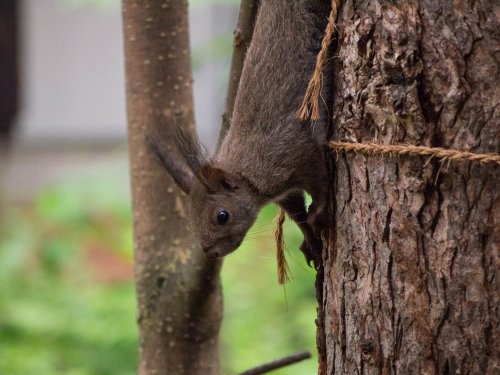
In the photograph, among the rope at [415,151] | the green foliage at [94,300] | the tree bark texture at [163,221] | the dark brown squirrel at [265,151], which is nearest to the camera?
the rope at [415,151]

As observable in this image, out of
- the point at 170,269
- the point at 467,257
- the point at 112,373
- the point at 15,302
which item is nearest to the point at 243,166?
the point at 170,269

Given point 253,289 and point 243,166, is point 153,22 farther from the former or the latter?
point 253,289

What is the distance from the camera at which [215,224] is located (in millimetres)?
2244

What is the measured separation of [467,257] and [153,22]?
3.70ft

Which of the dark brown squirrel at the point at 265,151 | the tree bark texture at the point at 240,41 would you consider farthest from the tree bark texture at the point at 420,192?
the tree bark texture at the point at 240,41

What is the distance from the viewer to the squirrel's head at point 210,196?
2.21m

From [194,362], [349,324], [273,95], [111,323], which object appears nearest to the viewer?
[349,324]

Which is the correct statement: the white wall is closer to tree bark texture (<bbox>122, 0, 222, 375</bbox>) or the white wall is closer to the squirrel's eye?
tree bark texture (<bbox>122, 0, 222, 375</bbox>)

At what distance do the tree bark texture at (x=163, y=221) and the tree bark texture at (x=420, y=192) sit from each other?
64cm

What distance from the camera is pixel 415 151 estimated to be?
5.34 feet

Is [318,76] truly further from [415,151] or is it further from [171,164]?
[171,164]

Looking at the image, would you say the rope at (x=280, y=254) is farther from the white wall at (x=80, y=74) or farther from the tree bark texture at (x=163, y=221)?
the white wall at (x=80, y=74)

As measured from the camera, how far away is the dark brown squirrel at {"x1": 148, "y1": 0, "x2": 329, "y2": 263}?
2.01 metres

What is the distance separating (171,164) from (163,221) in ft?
0.71
